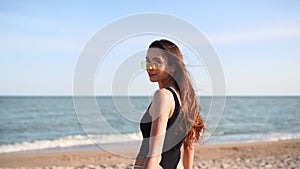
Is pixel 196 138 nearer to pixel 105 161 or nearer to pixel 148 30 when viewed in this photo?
pixel 148 30

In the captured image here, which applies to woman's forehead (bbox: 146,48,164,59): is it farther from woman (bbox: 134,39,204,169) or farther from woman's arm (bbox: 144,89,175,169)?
woman's arm (bbox: 144,89,175,169)

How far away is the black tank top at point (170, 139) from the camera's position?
2471mm

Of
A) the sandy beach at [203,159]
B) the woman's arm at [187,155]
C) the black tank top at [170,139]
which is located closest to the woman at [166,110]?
the black tank top at [170,139]

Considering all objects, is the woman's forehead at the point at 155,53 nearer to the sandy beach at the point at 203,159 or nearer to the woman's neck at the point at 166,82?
the woman's neck at the point at 166,82

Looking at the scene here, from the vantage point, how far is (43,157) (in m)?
13.4

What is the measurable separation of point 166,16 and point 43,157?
1167 centimetres

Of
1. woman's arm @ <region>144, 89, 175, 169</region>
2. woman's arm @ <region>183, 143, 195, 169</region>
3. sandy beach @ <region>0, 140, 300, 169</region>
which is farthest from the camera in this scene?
sandy beach @ <region>0, 140, 300, 169</region>

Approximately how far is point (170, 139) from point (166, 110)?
0.24 metres

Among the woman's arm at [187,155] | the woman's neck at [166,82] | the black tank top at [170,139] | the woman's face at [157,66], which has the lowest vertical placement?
the woman's arm at [187,155]

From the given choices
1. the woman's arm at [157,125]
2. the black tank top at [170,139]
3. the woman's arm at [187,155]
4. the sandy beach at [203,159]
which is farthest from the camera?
A: the sandy beach at [203,159]

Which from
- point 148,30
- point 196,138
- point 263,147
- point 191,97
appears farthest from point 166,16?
point 263,147

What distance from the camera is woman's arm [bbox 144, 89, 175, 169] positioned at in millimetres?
2334

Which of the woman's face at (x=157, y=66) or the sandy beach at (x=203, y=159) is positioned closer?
the woman's face at (x=157, y=66)

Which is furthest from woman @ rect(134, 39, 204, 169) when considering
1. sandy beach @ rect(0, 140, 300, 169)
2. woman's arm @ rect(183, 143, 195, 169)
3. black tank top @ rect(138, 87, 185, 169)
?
sandy beach @ rect(0, 140, 300, 169)
